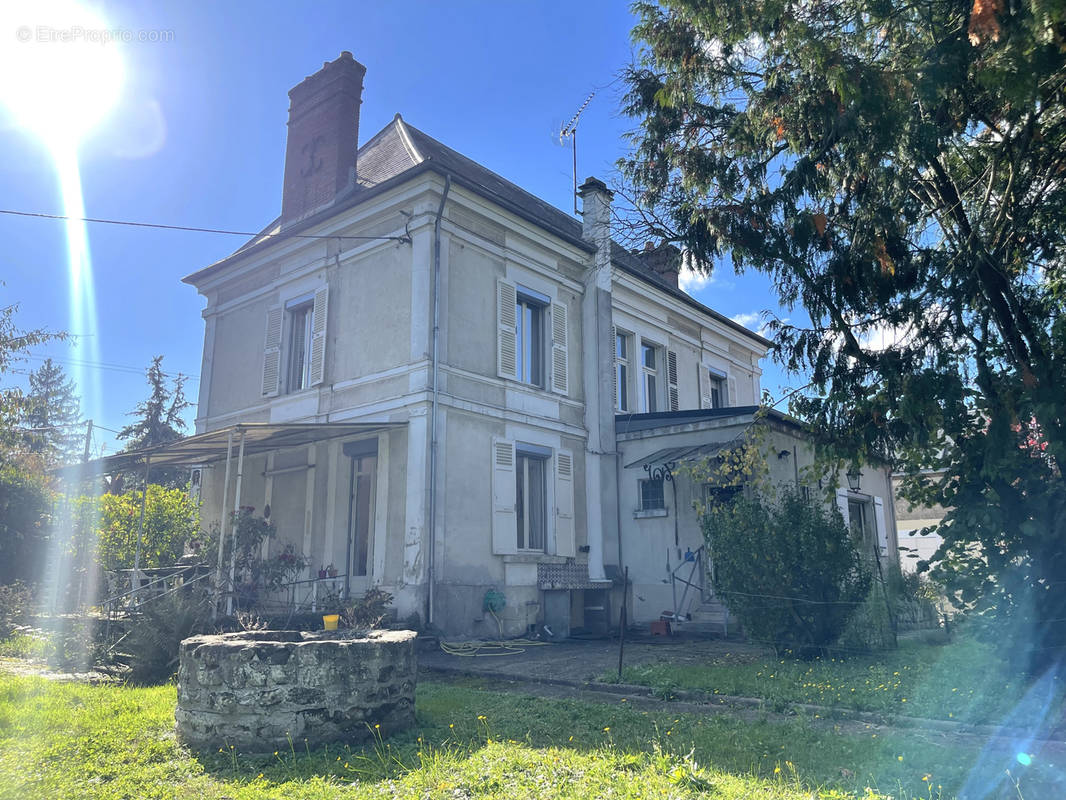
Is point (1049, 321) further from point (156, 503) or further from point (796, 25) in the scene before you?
point (156, 503)

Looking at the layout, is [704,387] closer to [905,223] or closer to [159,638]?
[905,223]

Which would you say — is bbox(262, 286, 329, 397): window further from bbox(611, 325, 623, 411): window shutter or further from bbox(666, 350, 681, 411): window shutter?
bbox(666, 350, 681, 411): window shutter

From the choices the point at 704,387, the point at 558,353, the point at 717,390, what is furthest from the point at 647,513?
the point at 717,390

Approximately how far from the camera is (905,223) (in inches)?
292

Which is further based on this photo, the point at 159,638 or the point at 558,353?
the point at 558,353

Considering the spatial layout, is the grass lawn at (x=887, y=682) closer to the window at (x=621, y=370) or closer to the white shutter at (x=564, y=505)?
the white shutter at (x=564, y=505)

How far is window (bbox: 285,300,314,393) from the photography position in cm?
1447

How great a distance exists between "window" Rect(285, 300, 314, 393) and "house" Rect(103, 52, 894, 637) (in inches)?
1.6

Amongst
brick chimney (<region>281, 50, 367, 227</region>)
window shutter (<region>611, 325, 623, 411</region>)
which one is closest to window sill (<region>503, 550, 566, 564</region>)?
window shutter (<region>611, 325, 623, 411</region>)

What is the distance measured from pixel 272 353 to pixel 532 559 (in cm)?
622

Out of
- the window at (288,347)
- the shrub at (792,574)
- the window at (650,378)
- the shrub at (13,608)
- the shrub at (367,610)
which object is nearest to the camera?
the shrub at (792,574)

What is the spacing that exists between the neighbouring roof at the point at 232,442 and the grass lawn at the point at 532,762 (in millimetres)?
5360

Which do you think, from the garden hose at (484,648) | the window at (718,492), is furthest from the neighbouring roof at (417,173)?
the garden hose at (484,648)

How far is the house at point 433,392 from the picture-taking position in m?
11.8
